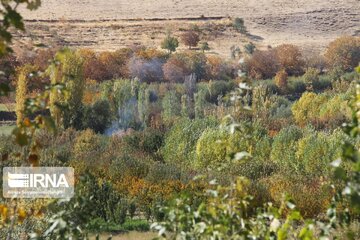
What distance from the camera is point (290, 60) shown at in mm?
38312

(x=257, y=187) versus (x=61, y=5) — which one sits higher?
(x=257, y=187)

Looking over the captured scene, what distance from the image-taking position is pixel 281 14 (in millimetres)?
50812

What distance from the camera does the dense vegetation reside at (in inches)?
138

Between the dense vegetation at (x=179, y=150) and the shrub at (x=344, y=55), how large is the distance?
2.47m

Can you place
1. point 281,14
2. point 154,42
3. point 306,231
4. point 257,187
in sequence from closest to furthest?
1. point 306,231
2. point 257,187
3. point 154,42
4. point 281,14

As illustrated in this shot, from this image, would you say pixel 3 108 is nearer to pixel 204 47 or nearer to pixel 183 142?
pixel 183 142

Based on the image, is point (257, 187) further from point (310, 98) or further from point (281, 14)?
point (281, 14)

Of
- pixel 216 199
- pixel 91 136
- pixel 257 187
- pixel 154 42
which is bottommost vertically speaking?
pixel 154 42

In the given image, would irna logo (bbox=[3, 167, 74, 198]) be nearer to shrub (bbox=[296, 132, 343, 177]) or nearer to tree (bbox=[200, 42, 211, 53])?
shrub (bbox=[296, 132, 343, 177])

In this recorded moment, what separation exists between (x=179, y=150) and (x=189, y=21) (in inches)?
1350

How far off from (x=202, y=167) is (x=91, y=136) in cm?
377

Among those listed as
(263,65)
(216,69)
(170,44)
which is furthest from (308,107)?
(170,44)

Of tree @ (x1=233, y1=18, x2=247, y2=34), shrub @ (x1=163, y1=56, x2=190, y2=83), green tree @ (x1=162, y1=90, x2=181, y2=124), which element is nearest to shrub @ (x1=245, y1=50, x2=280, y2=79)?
shrub @ (x1=163, y1=56, x2=190, y2=83)

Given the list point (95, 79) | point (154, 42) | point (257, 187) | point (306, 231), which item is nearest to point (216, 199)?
point (306, 231)
